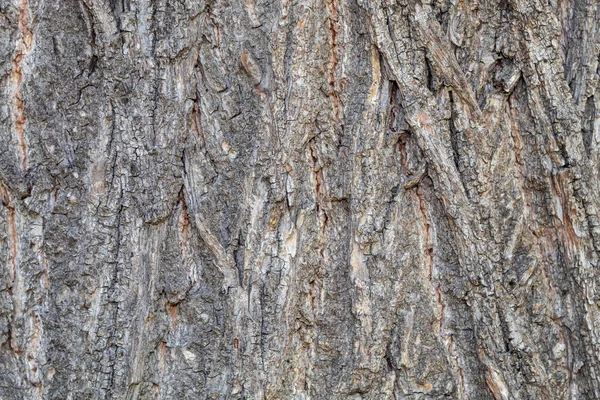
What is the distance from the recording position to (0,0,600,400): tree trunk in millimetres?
1523

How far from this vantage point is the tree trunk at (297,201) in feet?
5.00

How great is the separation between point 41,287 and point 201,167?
1.77 ft

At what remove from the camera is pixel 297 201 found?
154 centimetres

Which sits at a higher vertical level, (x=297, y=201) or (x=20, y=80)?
(x=20, y=80)

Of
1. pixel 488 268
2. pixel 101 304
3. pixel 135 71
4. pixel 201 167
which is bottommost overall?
pixel 101 304

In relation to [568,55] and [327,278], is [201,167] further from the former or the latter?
[568,55]

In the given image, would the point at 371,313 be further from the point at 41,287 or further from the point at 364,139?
Answer: the point at 41,287

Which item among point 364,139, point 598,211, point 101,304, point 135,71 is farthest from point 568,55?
point 101,304

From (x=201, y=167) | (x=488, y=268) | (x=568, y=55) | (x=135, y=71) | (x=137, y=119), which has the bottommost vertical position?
(x=488, y=268)

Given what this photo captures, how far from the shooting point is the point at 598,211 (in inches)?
61.4

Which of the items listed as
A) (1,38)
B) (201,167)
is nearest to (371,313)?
(201,167)

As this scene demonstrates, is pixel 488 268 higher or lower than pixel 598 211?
lower

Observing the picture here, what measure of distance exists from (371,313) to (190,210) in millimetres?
554

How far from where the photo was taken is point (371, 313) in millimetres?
1544
